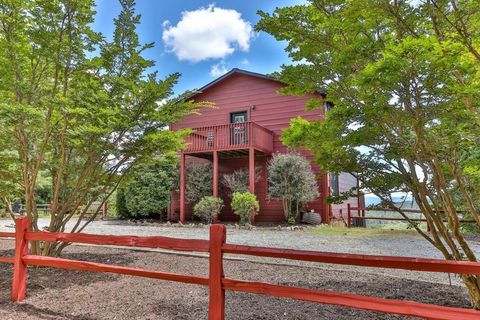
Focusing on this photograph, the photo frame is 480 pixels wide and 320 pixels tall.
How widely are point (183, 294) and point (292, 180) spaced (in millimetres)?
8736

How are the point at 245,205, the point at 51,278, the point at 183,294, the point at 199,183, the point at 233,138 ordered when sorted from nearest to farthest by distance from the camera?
the point at 183,294
the point at 51,278
the point at 245,205
the point at 233,138
the point at 199,183

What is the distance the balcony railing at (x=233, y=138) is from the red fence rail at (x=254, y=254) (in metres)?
9.11

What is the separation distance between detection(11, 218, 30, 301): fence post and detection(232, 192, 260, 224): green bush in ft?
28.5

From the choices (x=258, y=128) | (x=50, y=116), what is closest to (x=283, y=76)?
(x=50, y=116)

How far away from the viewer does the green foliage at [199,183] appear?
1430cm

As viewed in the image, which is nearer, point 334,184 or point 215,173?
point 215,173

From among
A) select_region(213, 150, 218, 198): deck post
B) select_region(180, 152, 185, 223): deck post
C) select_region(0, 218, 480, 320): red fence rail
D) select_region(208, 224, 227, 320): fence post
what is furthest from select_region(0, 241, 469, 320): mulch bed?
select_region(180, 152, 185, 223): deck post

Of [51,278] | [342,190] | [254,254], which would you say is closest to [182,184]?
[342,190]

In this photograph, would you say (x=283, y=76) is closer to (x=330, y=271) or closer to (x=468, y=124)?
(x=468, y=124)

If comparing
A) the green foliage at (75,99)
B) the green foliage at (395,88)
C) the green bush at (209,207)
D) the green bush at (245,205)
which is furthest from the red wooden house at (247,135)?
the green foliage at (395,88)

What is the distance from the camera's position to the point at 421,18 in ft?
9.70

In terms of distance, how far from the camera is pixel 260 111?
14.6m

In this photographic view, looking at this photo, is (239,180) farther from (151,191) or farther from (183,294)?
(183,294)

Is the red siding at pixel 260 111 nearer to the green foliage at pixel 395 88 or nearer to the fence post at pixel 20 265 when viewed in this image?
the green foliage at pixel 395 88
